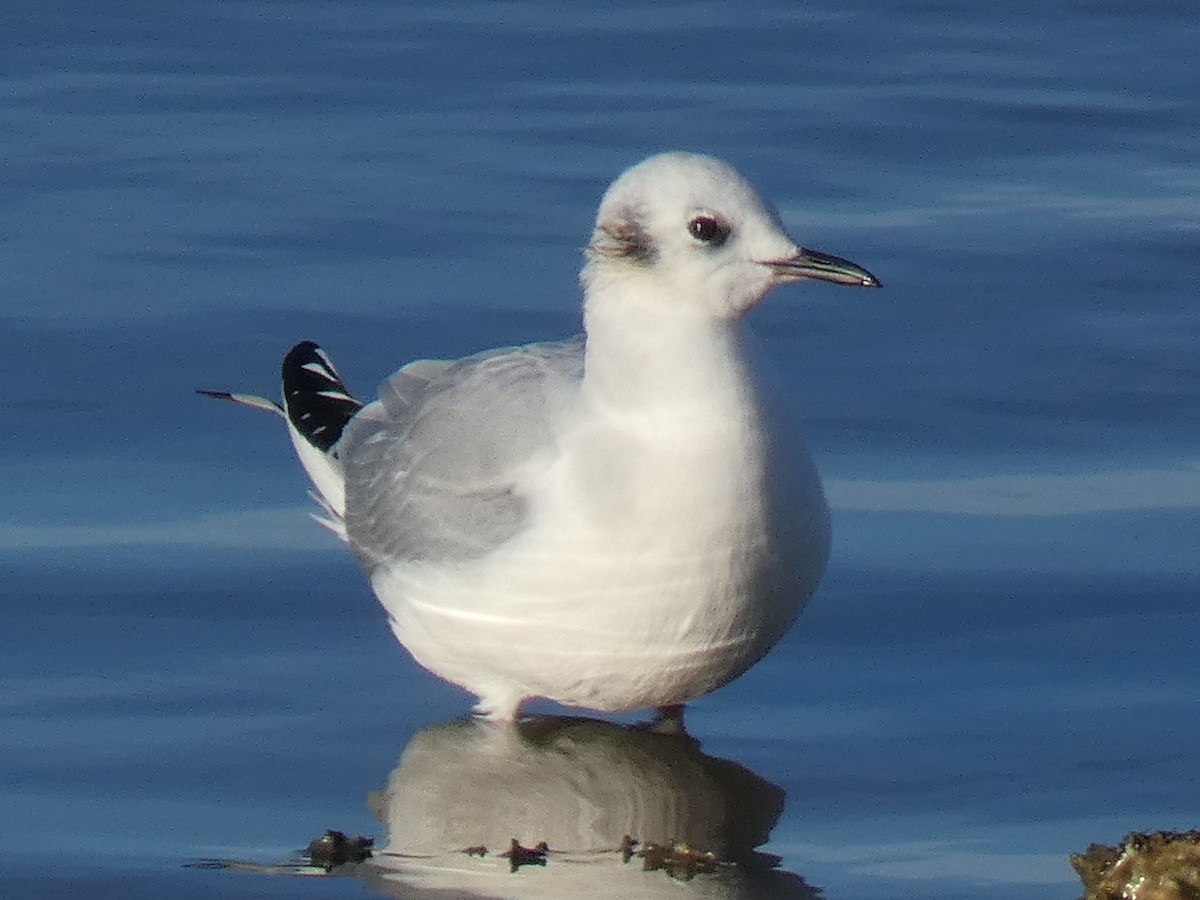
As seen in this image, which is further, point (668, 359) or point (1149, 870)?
point (668, 359)

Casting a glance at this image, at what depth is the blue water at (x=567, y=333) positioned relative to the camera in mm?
6043

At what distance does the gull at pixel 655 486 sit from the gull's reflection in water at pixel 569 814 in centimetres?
17

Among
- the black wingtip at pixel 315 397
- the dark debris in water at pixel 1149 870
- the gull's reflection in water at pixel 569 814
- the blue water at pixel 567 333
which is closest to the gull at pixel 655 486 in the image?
the gull's reflection in water at pixel 569 814

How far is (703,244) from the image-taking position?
602 cm

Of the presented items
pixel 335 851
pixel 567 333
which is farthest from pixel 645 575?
pixel 567 333

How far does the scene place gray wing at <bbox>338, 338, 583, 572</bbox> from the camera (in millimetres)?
6348

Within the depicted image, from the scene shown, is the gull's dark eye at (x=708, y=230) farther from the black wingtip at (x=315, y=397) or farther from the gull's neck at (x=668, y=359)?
the black wingtip at (x=315, y=397)

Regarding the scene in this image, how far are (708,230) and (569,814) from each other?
4.51 ft

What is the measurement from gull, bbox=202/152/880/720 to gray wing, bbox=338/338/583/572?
0.5 inches

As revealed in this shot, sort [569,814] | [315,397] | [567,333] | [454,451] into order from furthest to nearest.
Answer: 1. [567,333]
2. [315,397]
3. [454,451]
4. [569,814]

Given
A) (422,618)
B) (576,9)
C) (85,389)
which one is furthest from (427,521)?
(576,9)

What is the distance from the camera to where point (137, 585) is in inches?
280

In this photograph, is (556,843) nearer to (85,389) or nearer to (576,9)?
(85,389)

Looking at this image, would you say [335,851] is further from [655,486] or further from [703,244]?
[703,244]
